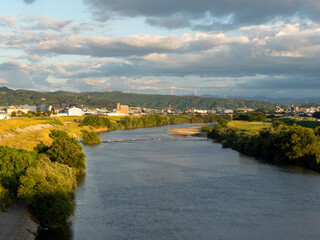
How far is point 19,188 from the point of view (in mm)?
29125

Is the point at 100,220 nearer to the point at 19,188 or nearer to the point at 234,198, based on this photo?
the point at 19,188

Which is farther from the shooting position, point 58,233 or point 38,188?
point 38,188

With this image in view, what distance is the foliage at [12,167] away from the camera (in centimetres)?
3081

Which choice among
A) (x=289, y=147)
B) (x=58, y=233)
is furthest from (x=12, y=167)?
(x=289, y=147)

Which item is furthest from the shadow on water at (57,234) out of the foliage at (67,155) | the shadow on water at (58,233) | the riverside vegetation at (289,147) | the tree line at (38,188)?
the riverside vegetation at (289,147)

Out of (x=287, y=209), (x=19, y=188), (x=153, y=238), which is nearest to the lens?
(x=153, y=238)

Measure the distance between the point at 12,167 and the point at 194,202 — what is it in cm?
1858

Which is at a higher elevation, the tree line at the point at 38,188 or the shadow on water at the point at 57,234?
the tree line at the point at 38,188

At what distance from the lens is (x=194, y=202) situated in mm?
34906

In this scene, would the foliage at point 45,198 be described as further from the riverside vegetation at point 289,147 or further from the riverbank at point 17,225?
the riverside vegetation at point 289,147

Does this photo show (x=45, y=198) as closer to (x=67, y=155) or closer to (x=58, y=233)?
(x=58, y=233)

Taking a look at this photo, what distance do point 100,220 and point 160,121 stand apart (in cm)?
14762

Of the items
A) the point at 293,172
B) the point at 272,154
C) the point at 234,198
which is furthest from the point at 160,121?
the point at 234,198

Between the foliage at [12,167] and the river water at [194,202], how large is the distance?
20.5ft
